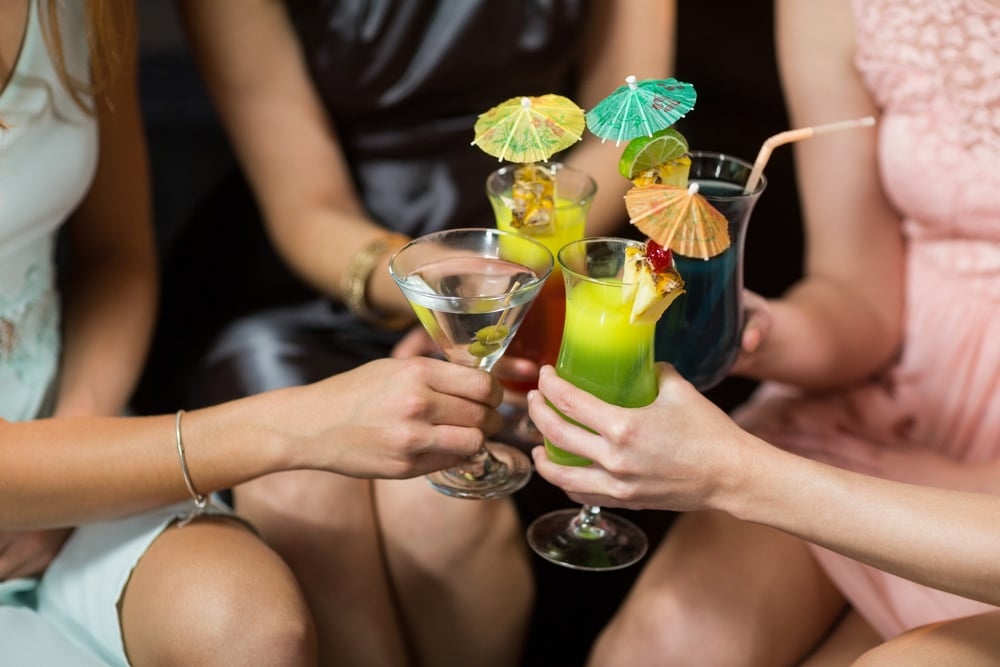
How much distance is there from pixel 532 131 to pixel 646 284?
22 cm

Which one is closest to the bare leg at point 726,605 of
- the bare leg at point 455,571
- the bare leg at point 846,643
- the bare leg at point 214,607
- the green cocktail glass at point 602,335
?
the bare leg at point 846,643

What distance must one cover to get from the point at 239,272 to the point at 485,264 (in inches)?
37.2

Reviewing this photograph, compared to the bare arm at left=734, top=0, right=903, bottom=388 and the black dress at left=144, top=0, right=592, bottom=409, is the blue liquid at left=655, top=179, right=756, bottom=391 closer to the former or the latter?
the bare arm at left=734, top=0, right=903, bottom=388

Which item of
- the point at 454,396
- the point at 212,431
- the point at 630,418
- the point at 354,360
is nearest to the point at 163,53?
the point at 354,360

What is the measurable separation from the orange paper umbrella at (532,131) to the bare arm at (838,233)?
592 millimetres

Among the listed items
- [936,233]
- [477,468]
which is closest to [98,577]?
[477,468]

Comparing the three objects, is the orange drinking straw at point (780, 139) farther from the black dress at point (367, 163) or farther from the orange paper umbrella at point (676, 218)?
the black dress at point (367, 163)

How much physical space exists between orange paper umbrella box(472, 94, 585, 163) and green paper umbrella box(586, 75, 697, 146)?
37 mm

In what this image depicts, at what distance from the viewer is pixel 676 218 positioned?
1135mm

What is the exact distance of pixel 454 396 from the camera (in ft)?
4.29

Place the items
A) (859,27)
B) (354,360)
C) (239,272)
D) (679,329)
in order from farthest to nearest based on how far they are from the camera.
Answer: (239,272) < (354,360) < (859,27) < (679,329)

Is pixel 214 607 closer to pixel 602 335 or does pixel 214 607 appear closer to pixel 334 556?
pixel 334 556

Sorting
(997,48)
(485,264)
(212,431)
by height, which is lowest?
(212,431)

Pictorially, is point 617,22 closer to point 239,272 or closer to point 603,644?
point 239,272
